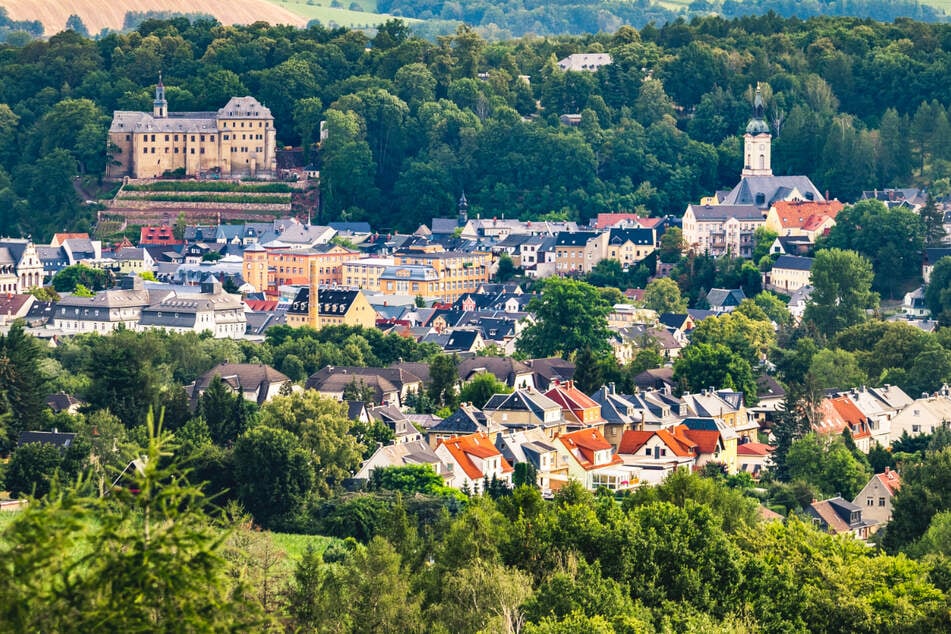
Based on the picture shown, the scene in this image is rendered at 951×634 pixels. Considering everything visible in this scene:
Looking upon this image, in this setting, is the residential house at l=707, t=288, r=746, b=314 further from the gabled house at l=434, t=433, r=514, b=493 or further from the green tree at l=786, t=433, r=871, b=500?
the gabled house at l=434, t=433, r=514, b=493

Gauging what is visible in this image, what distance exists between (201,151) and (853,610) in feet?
258

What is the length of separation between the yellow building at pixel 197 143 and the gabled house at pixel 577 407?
171 ft

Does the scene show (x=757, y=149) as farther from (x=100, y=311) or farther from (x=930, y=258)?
(x=100, y=311)

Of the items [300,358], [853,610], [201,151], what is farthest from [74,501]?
[201,151]

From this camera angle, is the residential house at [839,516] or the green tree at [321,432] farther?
the green tree at [321,432]

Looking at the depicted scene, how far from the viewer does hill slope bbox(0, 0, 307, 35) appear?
17175 cm

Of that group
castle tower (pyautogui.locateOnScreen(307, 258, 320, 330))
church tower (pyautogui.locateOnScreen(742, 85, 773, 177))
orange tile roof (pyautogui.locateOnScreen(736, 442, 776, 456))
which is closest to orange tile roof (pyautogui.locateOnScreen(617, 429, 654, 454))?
orange tile roof (pyautogui.locateOnScreen(736, 442, 776, 456))

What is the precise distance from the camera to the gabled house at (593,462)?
159 ft

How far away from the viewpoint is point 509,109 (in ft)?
337

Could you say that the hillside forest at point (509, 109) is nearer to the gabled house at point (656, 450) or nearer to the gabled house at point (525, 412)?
the gabled house at point (525, 412)

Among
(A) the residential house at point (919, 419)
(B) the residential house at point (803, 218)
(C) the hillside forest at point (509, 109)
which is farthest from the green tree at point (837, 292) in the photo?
(C) the hillside forest at point (509, 109)

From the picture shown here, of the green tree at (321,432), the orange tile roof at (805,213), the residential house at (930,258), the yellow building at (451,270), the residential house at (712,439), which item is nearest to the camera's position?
the green tree at (321,432)

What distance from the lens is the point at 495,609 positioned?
28.0m

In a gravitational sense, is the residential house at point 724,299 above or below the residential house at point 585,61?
below
